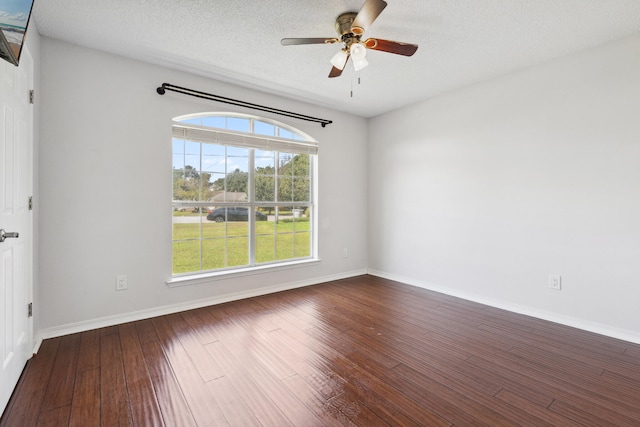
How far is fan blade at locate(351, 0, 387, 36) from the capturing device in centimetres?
175

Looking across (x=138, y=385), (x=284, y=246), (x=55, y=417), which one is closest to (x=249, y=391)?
(x=138, y=385)

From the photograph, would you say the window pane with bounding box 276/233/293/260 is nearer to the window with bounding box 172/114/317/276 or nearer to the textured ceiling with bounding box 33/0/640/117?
the window with bounding box 172/114/317/276

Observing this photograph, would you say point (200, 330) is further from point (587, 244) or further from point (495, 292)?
point (587, 244)

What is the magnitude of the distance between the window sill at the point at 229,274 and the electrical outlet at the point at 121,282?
0.38 m

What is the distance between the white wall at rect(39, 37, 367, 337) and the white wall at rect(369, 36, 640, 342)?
8.89ft

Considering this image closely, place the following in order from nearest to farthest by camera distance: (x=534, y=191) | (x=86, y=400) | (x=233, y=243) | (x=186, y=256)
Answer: (x=86, y=400)
(x=534, y=191)
(x=186, y=256)
(x=233, y=243)

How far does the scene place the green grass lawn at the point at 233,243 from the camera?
3.31m

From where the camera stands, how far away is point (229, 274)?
137 inches

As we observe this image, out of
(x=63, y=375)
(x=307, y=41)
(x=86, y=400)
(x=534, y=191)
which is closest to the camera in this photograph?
(x=86, y=400)

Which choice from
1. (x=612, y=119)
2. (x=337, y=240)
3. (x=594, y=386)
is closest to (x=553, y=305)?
(x=594, y=386)

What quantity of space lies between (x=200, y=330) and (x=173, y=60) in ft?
8.59

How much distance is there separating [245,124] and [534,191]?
132 inches

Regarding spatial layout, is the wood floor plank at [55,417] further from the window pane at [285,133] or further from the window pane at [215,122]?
the window pane at [285,133]

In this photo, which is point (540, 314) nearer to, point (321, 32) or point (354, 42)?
point (354, 42)
